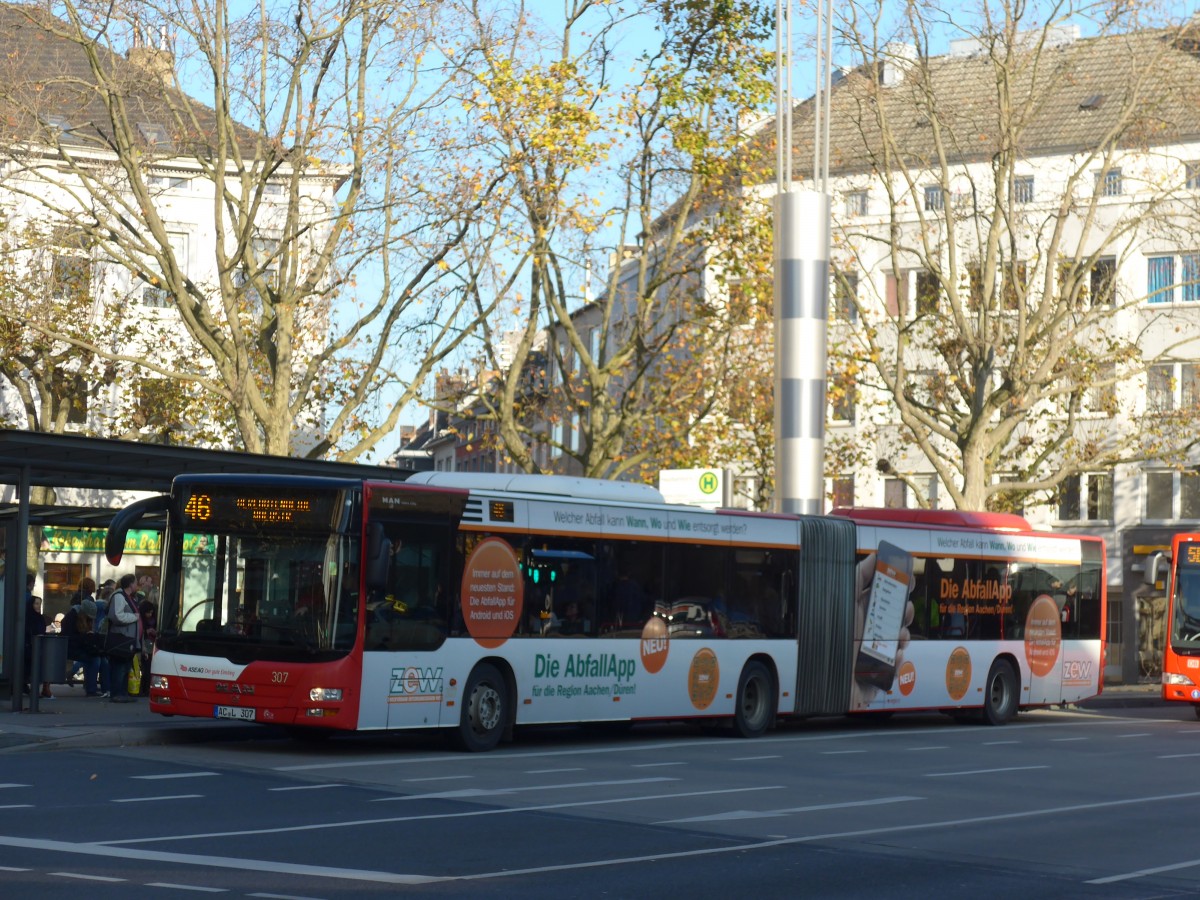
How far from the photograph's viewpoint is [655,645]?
22531 mm

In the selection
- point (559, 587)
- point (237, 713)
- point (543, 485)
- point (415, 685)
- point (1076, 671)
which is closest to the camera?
point (237, 713)

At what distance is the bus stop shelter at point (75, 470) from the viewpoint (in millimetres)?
19984

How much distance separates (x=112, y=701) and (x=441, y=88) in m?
11.5

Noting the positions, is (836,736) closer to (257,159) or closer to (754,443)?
(257,159)

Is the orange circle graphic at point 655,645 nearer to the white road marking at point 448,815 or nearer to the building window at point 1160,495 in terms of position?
the white road marking at point 448,815

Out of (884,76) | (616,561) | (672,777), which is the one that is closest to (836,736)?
(616,561)

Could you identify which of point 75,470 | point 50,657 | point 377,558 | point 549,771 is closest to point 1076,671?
point 549,771

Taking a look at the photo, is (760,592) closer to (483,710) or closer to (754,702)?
(754,702)

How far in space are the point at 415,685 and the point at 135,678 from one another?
283 inches

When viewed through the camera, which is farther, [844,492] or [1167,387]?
[844,492]

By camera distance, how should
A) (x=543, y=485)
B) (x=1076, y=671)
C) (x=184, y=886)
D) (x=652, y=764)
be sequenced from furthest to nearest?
(x=1076, y=671) < (x=543, y=485) < (x=652, y=764) < (x=184, y=886)

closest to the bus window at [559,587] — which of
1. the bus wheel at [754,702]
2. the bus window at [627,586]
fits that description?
the bus window at [627,586]

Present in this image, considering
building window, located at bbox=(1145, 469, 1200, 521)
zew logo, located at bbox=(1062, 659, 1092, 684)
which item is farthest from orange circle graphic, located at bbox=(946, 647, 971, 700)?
building window, located at bbox=(1145, 469, 1200, 521)

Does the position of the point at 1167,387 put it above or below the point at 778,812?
above
